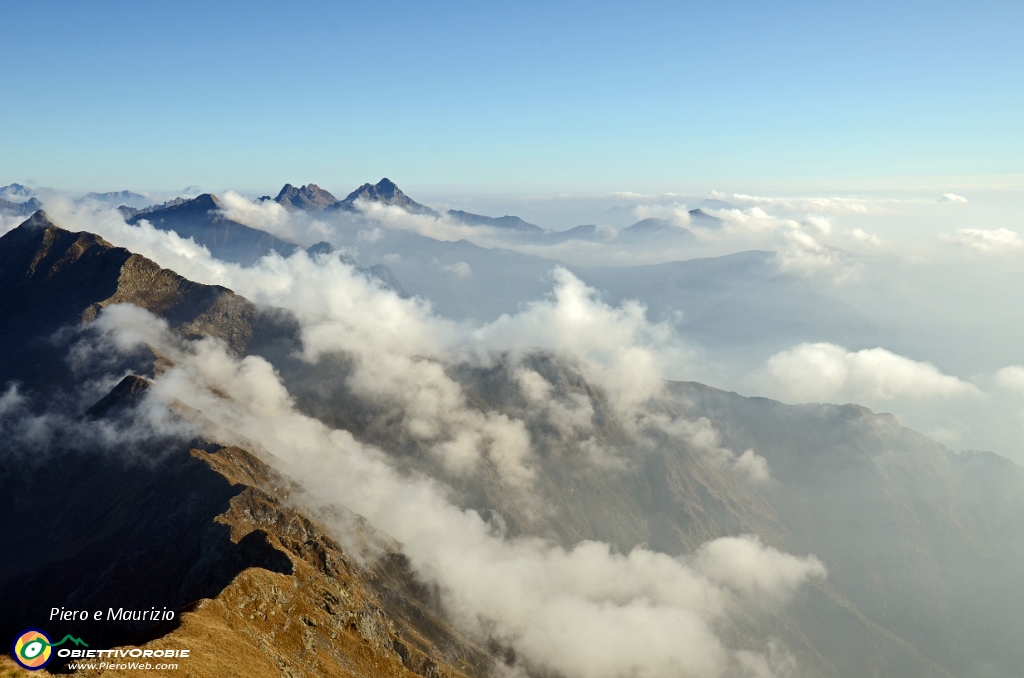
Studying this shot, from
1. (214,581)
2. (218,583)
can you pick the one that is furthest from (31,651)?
(214,581)

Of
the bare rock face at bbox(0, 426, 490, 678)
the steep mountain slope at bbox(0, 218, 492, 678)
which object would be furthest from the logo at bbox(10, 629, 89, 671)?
the steep mountain slope at bbox(0, 218, 492, 678)

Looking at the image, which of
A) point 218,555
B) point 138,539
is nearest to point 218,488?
point 138,539

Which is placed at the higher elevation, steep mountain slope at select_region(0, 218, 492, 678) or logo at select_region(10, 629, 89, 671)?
logo at select_region(10, 629, 89, 671)

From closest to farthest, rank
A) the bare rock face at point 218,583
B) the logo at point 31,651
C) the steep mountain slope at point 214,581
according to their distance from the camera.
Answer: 1. the logo at point 31,651
2. the bare rock face at point 218,583
3. the steep mountain slope at point 214,581

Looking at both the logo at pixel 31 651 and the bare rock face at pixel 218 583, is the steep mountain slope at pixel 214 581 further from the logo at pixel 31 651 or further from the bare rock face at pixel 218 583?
the logo at pixel 31 651

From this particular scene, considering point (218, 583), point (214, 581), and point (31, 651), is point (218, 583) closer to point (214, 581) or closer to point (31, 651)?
point (214, 581)

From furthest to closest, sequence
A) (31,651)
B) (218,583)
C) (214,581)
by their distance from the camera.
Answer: (214,581) < (218,583) < (31,651)

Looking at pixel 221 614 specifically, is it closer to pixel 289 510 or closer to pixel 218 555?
pixel 218 555

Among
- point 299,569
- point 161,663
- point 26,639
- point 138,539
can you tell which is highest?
point 26,639

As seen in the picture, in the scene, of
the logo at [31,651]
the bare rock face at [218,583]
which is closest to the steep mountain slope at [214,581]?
the bare rock face at [218,583]

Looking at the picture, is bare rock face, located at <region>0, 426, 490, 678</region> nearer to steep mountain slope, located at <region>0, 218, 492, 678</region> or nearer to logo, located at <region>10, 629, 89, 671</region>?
steep mountain slope, located at <region>0, 218, 492, 678</region>

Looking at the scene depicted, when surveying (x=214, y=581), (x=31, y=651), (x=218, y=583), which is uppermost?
(x=31, y=651)
